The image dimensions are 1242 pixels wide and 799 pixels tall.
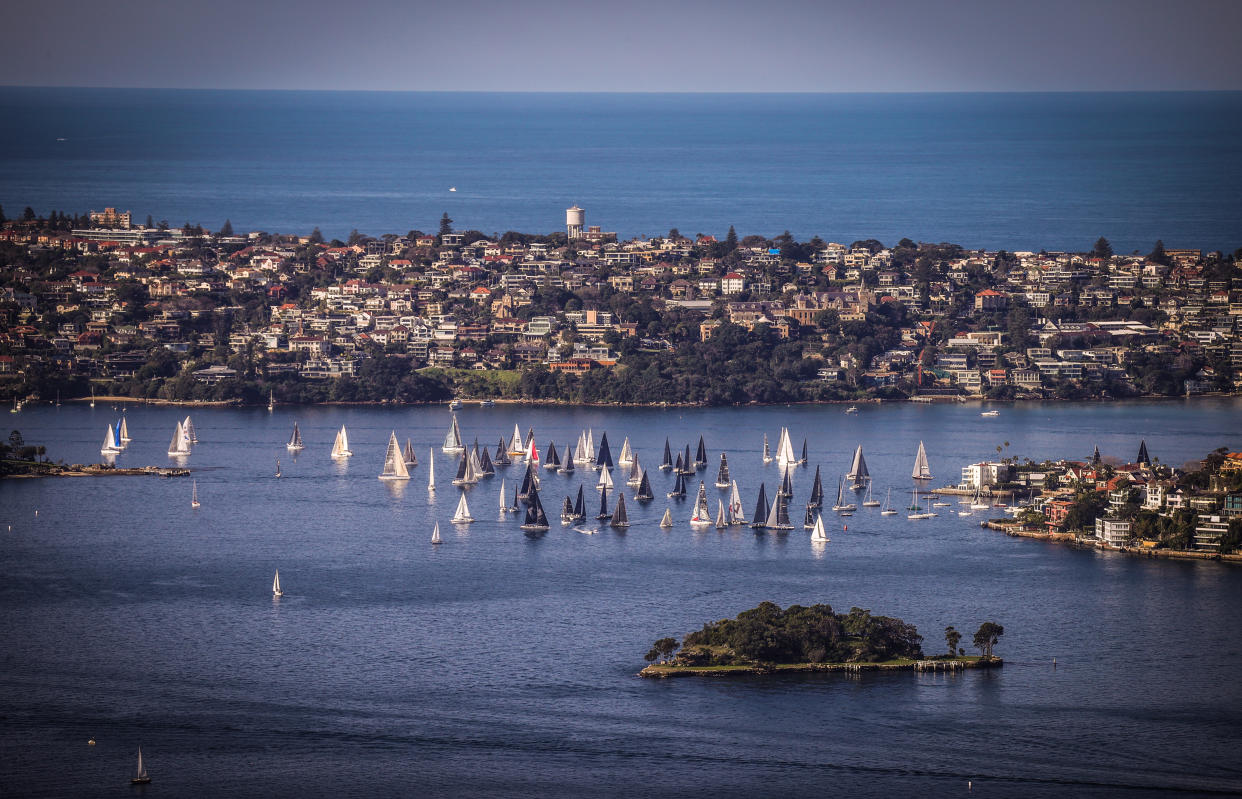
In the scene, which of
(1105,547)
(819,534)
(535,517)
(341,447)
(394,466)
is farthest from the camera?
(341,447)

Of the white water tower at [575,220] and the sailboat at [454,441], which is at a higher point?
the white water tower at [575,220]

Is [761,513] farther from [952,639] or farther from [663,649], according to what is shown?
[663,649]

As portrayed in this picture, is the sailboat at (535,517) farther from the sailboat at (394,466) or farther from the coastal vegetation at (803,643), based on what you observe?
the coastal vegetation at (803,643)

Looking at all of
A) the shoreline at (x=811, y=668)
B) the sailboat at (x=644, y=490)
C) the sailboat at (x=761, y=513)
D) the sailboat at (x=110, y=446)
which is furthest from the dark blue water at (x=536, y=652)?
the sailboat at (x=110, y=446)

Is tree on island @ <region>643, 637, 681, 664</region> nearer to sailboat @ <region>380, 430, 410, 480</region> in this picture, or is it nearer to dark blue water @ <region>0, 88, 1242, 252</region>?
sailboat @ <region>380, 430, 410, 480</region>

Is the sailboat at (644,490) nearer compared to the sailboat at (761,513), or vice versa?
the sailboat at (761,513)

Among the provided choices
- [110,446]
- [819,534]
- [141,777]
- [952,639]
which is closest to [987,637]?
[952,639]
